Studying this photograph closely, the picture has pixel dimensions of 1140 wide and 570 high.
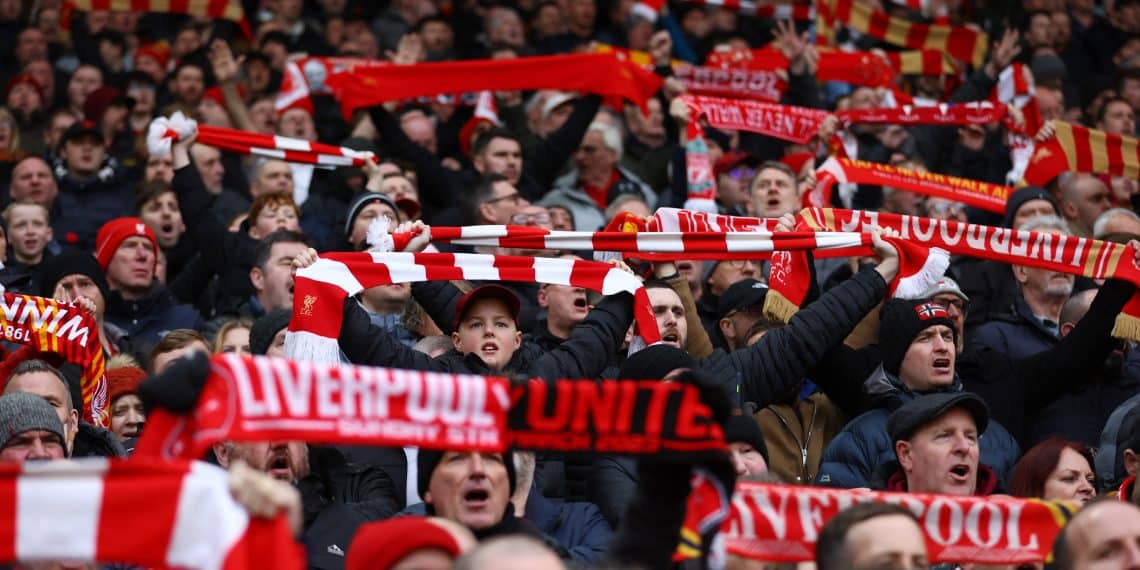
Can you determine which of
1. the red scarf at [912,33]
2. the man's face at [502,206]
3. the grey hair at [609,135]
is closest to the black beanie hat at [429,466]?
the man's face at [502,206]

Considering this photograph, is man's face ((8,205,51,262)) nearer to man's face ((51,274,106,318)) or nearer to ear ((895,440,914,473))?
man's face ((51,274,106,318))

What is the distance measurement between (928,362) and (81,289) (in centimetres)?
452

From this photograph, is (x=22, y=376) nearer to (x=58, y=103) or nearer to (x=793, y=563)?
(x=793, y=563)

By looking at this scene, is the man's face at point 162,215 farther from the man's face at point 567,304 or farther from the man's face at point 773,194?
the man's face at point 567,304

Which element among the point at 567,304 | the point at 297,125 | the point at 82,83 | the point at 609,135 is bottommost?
the point at 567,304

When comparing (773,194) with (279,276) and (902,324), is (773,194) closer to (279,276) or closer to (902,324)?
(902,324)

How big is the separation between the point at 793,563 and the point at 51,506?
2604 mm

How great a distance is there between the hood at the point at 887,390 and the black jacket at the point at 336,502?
2.25 metres

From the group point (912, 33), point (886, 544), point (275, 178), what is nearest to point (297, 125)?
point (275, 178)

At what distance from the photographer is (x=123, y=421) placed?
8.29 m

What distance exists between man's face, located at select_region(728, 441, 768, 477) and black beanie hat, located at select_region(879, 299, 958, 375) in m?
1.57

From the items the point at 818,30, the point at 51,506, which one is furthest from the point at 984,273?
the point at 51,506

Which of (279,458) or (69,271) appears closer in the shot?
(279,458)

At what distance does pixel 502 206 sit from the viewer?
34.8ft
